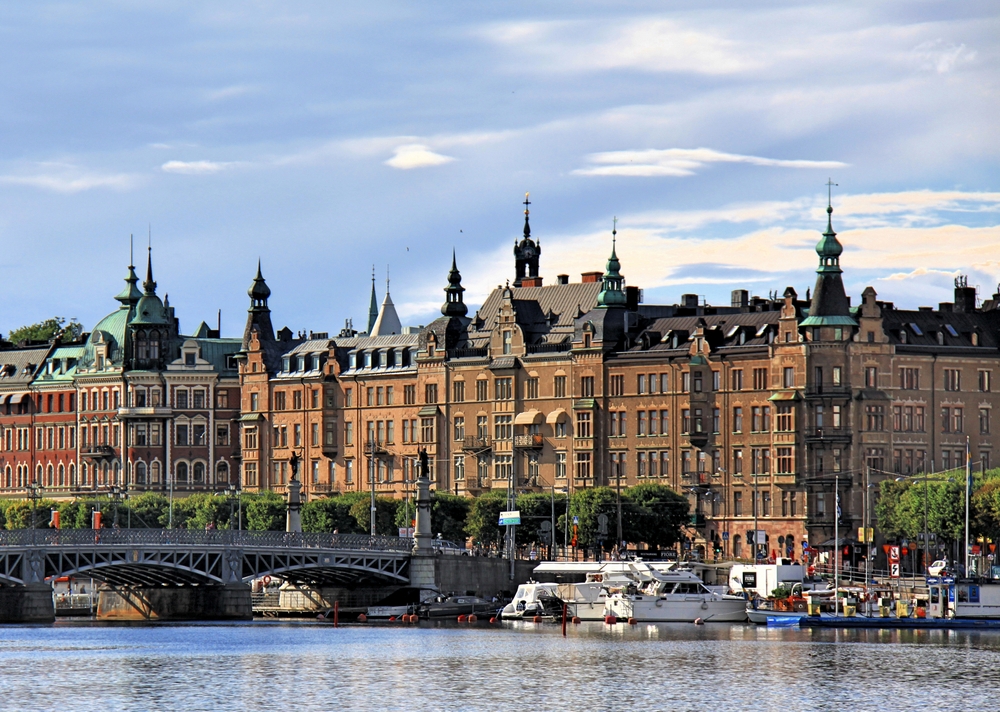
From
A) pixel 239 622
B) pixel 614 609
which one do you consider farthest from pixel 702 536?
pixel 239 622

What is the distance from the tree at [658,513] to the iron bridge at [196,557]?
2493 centimetres

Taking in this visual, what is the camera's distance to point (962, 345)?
196625 millimetres

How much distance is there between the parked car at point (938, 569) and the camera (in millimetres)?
167875

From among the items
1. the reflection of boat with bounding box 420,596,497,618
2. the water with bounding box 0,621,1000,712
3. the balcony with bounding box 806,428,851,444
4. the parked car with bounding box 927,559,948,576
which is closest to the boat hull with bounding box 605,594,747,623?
the water with bounding box 0,621,1000,712

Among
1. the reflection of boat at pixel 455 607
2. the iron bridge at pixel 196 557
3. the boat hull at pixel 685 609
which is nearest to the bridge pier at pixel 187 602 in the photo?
the iron bridge at pixel 196 557

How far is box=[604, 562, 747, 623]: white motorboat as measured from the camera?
166500mm

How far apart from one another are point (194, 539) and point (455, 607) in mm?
18083

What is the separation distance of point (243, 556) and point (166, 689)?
4370 cm

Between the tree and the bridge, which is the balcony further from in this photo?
the bridge

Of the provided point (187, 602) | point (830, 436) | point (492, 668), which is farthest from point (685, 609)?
point (492, 668)

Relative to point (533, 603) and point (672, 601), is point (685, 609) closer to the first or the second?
point (672, 601)

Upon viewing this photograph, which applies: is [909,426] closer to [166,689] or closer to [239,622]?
[239,622]

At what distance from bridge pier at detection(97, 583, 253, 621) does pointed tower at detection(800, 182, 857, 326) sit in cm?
4766

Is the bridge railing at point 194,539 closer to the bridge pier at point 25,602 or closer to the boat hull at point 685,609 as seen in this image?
the bridge pier at point 25,602
